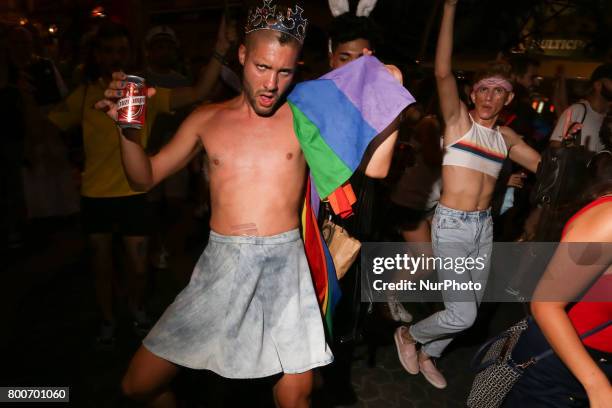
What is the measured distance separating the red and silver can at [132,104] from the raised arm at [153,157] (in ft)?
0.29

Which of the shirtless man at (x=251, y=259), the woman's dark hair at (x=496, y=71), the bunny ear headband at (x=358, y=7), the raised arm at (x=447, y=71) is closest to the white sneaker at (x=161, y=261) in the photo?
the shirtless man at (x=251, y=259)

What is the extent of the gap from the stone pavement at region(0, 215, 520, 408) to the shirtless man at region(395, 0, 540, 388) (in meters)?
0.22

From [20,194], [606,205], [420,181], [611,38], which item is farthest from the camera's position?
[611,38]

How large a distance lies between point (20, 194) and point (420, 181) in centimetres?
477

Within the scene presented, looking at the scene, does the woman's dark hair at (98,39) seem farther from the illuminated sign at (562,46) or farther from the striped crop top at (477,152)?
the illuminated sign at (562,46)

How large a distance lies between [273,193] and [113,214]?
166 cm

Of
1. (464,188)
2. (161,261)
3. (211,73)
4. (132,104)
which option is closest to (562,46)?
(464,188)

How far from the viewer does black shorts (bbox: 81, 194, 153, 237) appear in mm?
3084

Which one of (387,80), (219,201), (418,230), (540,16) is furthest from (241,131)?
(540,16)

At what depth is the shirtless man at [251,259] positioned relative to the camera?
6.31 feet

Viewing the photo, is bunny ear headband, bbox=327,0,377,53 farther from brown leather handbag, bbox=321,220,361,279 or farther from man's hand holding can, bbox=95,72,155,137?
man's hand holding can, bbox=95,72,155,137

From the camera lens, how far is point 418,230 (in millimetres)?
3982

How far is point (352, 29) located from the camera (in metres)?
2.67

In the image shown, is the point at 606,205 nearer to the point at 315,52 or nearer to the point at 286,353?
the point at 286,353
